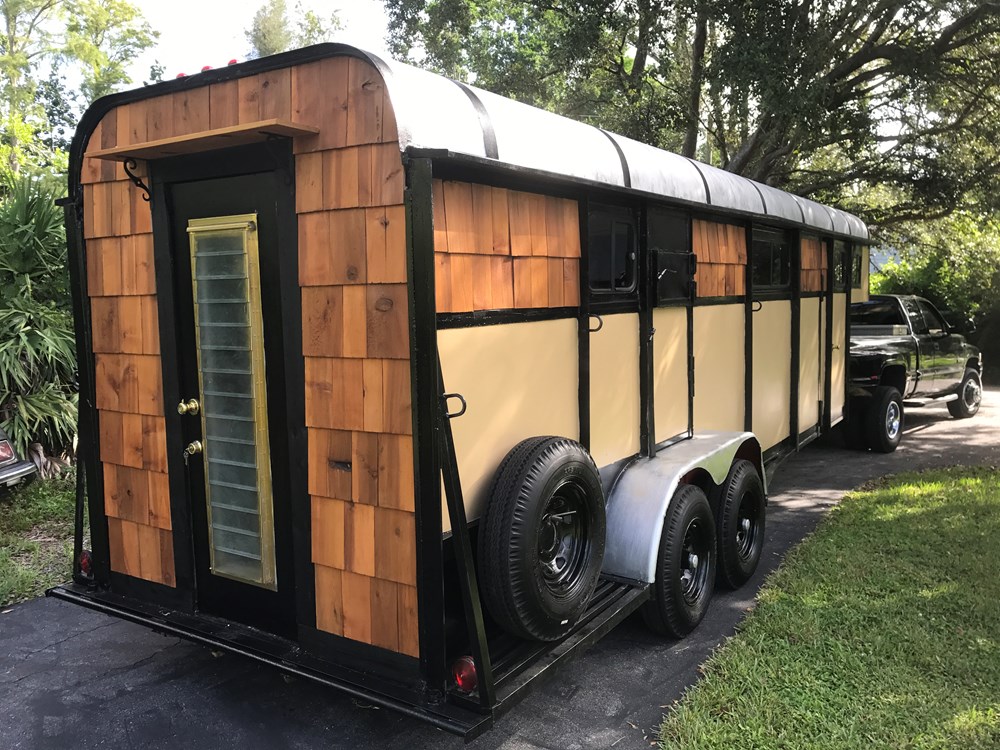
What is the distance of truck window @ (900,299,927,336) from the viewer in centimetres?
993

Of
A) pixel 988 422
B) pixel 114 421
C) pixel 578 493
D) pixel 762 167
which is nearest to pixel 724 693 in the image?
pixel 578 493

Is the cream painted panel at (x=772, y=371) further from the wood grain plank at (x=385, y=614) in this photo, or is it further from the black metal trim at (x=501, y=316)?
the wood grain plank at (x=385, y=614)

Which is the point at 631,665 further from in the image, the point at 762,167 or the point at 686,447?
the point at 762,167

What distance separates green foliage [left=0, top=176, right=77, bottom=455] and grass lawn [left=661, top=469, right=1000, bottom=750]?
5851 millimetres

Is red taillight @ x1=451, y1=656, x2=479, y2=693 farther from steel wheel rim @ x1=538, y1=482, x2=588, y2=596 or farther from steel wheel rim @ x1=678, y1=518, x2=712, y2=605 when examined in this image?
steel wheel rim @ x1=678, y1=518, x2=712, y2=605

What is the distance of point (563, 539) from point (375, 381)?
1124 mm

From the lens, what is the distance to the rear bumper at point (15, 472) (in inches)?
229

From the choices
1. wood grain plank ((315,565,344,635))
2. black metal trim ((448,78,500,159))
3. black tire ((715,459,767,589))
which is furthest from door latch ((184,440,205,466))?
black tire ((715,459,767,589))

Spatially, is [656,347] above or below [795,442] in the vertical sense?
above

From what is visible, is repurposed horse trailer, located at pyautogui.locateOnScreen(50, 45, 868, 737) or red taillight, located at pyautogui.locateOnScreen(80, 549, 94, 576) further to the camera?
red taillight, located at pyautogui.locateOnScreen(80, 549, 94, 576)

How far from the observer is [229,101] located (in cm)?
306

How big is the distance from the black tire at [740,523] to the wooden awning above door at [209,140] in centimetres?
318

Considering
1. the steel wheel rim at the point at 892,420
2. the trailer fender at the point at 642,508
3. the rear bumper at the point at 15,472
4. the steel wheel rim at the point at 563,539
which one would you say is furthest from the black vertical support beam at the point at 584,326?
the steel wheel rim at the point at 892,420

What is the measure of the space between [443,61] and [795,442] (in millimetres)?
12239
